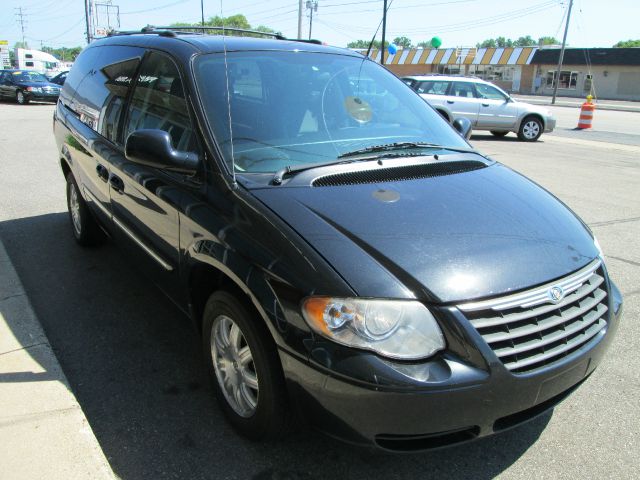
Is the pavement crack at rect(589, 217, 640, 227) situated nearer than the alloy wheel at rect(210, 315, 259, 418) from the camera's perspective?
No

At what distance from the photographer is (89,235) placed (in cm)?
515

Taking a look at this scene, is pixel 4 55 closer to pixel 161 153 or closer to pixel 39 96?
pixel 39 96

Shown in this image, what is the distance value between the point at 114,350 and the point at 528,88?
6424cm

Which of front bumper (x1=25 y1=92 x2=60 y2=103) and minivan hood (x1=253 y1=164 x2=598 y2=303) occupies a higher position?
minivan hood (x1=253 y1=164 x2=598 y2=303)

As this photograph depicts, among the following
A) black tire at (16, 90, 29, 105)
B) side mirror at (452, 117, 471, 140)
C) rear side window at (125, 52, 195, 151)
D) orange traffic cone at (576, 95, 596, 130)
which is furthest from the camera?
black tire at (16, 90, 29, 105)

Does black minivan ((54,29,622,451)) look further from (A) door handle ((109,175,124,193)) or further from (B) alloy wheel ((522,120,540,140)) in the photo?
(B) alloy wheel ((522,120,540,140))

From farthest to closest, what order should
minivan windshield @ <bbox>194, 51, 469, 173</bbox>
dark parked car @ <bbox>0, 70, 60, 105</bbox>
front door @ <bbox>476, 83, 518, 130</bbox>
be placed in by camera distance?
dark parked car @ <bbox>0, 70, 60, 105</bbox>, front door @ <bbox>476, 83, 518, 130</bbox>, minivan windshield @ <bbox>194, 51, 469, 173</bbox>

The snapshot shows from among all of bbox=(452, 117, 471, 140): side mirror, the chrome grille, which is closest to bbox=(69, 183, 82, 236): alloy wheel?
bbox=(452, 117, 471, 140): side mirror

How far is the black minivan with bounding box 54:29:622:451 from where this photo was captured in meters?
2.04

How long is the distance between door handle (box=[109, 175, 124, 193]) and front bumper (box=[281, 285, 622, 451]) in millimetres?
2058

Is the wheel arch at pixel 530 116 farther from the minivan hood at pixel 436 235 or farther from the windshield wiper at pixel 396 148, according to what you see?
the minivan hood at pixel 436 235

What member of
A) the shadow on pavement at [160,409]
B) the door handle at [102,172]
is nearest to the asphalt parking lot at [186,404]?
the shadow on pavement at [160,409]

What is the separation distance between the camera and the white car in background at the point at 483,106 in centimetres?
1552

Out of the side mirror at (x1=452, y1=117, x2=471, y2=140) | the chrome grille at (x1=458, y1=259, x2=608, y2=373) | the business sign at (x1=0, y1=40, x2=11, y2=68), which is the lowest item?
the business sign at (x1=0, y1=40, x2=11, y2=68)
